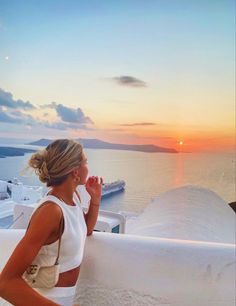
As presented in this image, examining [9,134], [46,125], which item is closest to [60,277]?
[9,134]

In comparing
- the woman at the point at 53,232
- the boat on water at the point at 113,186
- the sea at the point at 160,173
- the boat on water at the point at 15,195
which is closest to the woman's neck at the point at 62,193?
the woman at the point at 53,232

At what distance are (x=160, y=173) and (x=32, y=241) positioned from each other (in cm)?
211

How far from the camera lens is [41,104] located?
2.46 m

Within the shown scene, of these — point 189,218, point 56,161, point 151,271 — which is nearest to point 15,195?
point 189,218

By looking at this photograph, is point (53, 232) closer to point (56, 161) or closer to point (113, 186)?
point (56, 161)

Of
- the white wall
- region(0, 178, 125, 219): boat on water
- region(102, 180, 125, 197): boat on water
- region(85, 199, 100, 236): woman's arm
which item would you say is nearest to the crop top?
region(85, 199, 100, 236): woman's arm

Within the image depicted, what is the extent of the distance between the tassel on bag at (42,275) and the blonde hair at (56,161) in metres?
0.10

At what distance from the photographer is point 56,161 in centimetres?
71

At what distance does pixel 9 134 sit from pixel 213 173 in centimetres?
162

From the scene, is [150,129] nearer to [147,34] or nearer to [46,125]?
[147,34]

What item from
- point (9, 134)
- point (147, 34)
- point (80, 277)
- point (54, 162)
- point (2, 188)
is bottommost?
point (80, 277)

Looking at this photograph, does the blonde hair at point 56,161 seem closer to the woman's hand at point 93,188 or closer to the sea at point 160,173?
A: the woman's hand at point 93,188

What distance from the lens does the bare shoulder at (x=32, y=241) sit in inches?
23.8

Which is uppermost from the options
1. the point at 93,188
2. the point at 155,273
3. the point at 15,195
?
the point at 93,188
